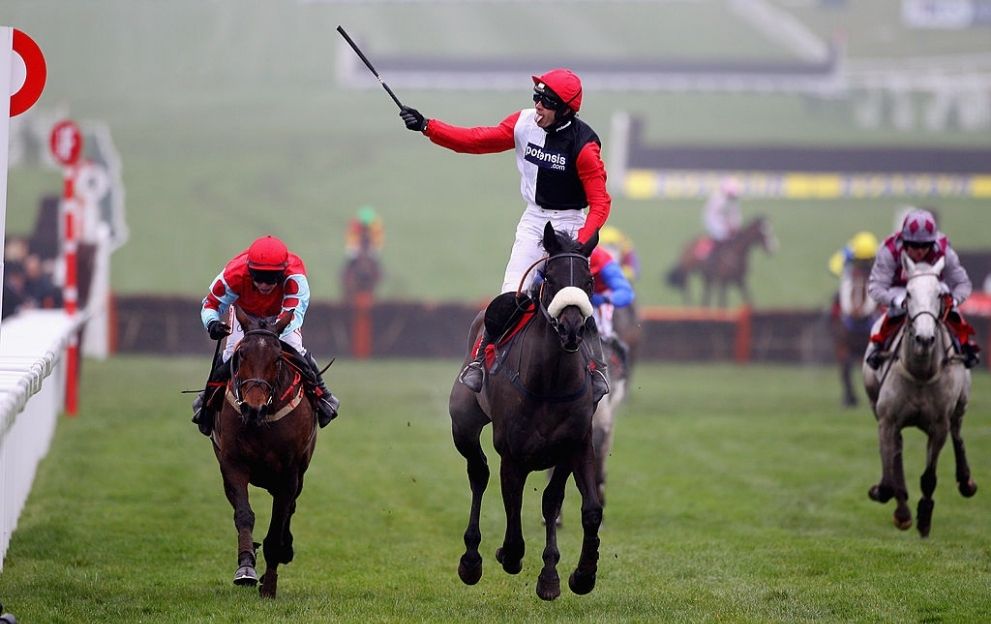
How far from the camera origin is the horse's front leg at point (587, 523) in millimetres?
8656

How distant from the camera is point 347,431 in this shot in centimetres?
1780

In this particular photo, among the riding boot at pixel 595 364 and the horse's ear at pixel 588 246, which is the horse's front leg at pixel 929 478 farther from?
the horse's ear at pixel 588 246

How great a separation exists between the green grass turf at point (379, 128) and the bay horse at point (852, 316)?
11.5 metres

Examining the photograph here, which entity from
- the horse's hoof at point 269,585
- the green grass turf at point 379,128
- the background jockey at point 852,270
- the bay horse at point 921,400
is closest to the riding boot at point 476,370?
the horse's hoof at point 269,585

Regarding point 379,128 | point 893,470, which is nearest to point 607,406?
point 893,470

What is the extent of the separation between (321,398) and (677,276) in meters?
21.4

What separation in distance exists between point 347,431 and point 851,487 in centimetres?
581

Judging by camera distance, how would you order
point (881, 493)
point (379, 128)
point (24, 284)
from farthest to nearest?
point (379, 128), point (24, 284), point (881, 493)

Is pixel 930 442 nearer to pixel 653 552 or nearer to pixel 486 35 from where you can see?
pixel 653 552

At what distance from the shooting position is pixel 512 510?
8.97m

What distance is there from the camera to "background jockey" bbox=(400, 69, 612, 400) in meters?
8.93

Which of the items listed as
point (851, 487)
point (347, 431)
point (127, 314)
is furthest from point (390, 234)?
point (851, 487)

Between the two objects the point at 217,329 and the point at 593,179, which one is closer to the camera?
the point at 217,329

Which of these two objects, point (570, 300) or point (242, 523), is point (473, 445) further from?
point (570, 300)
